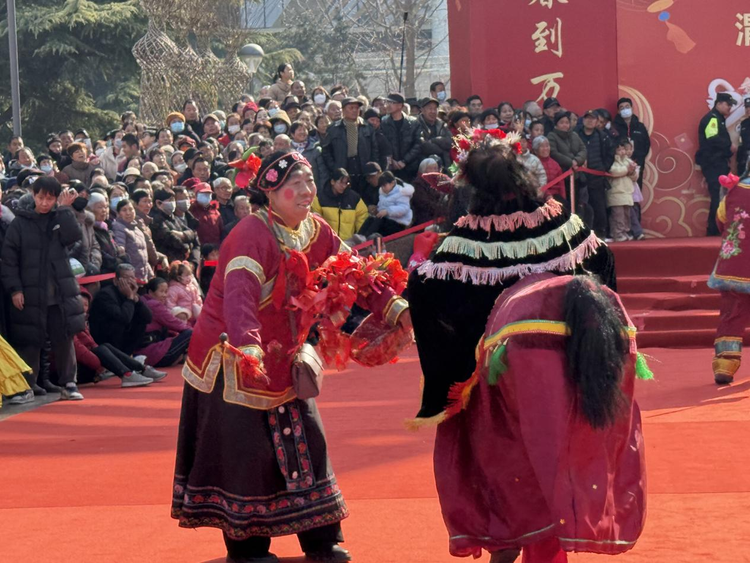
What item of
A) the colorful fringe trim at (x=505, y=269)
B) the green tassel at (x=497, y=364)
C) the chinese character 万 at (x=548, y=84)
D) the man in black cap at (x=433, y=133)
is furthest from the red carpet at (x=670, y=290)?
the green tassel at (x=497, y=364)

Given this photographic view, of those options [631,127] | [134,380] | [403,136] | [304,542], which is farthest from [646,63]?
[304,542]

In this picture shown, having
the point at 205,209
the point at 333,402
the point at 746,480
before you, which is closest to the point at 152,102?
the point at 205,209

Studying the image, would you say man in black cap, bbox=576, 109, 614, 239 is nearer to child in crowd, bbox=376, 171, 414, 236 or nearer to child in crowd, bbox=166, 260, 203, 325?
child in crowd, bbox=376, 171, 414, 236

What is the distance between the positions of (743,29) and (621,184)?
2479mm

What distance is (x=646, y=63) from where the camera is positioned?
1441cm

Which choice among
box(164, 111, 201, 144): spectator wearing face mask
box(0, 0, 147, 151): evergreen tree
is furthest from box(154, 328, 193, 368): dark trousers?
box(0, 0, 147, 151): evergreen tree

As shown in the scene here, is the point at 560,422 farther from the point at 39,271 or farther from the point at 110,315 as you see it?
the point at 110,315

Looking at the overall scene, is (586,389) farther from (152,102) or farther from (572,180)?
(152,102)

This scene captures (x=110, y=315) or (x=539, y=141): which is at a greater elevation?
(x=539, y=141)

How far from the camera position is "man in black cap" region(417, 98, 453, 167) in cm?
1312

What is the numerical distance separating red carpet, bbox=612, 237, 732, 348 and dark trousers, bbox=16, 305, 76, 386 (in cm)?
514

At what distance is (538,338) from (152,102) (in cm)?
1781

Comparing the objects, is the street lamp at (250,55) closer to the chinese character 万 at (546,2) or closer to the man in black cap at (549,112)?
the chinese character 万 at (546,2)

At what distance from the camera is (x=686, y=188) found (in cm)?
1461
